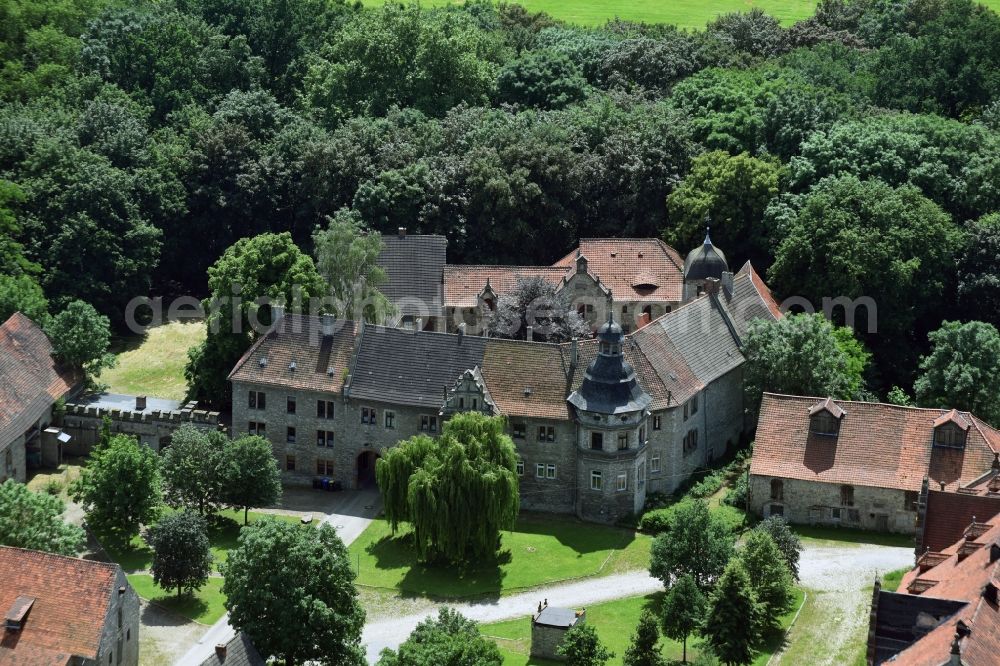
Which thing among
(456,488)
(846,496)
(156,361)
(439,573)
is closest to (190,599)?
(439,573)

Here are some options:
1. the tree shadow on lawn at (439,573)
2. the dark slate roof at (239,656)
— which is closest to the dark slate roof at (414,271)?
the tree shadow on lawn at (439,573)

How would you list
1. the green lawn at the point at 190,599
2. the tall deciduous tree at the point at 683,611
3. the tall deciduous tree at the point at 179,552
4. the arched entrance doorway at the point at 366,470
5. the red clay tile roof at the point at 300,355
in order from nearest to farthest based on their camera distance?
the tall deciduous tree at the point at 683,611, the tall deciduous tree at the point at 179,552, the green lawn at the point at 190,599, the red clay tile roof at the point at 300,355, the arched entrance doorway at the point at 366,470

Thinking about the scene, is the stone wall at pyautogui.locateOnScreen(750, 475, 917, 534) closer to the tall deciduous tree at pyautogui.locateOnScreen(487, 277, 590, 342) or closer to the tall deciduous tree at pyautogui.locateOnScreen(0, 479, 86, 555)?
the tall deciduous tree at pyautogui.locateOnScreen(487, 277, 590, 342)

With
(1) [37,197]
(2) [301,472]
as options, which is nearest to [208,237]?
(1) [37,197]

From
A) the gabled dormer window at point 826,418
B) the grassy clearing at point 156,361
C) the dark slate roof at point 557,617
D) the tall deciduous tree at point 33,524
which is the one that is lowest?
the dark slate roof at point 557,617

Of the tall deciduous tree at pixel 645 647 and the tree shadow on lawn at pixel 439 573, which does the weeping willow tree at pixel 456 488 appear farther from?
the tall deciduous tree at pixel 645 647

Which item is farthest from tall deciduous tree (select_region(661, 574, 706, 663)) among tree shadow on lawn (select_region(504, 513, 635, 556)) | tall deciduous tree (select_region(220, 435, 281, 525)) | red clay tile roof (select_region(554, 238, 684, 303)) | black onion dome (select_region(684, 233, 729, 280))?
red clay tile roof (select_region(554, 238, 684, 303))
